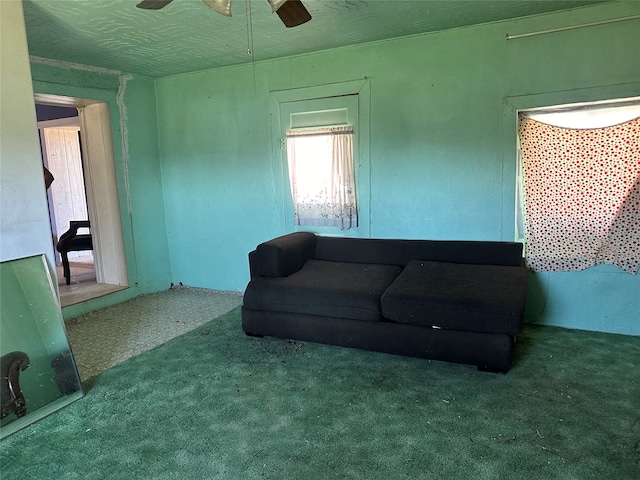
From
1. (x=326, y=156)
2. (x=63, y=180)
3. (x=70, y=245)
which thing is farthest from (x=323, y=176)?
(x=63, y=180)

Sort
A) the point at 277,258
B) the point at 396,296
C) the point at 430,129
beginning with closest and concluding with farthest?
the point at 396,296 → the point at 277,258 → the point at 430,129

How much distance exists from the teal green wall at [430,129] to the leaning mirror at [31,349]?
2154 mm

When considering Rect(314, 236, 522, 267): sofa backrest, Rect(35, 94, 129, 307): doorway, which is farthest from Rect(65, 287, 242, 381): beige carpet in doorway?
Rect(314, 236, 522, 267): sofa backrest

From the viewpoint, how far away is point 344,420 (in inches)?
83.6

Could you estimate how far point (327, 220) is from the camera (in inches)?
154

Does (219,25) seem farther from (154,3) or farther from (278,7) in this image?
(278,7)

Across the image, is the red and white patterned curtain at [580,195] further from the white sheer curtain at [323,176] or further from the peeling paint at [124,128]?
the peeling paint at [124,128]

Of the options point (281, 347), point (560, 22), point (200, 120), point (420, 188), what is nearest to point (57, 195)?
point (200, 120)

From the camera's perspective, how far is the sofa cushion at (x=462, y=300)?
246 centimetres

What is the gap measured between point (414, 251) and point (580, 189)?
1.29 m

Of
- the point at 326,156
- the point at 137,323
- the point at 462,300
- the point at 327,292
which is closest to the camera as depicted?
A: the point at 462,300

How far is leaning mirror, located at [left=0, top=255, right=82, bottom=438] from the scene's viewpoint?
214cm

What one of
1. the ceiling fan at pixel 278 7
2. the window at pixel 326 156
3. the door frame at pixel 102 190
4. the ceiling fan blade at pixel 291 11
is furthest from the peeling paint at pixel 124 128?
the ceiling fan blade at pixel 291 11

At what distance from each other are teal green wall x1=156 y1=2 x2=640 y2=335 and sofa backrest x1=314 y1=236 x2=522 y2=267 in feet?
0.41
